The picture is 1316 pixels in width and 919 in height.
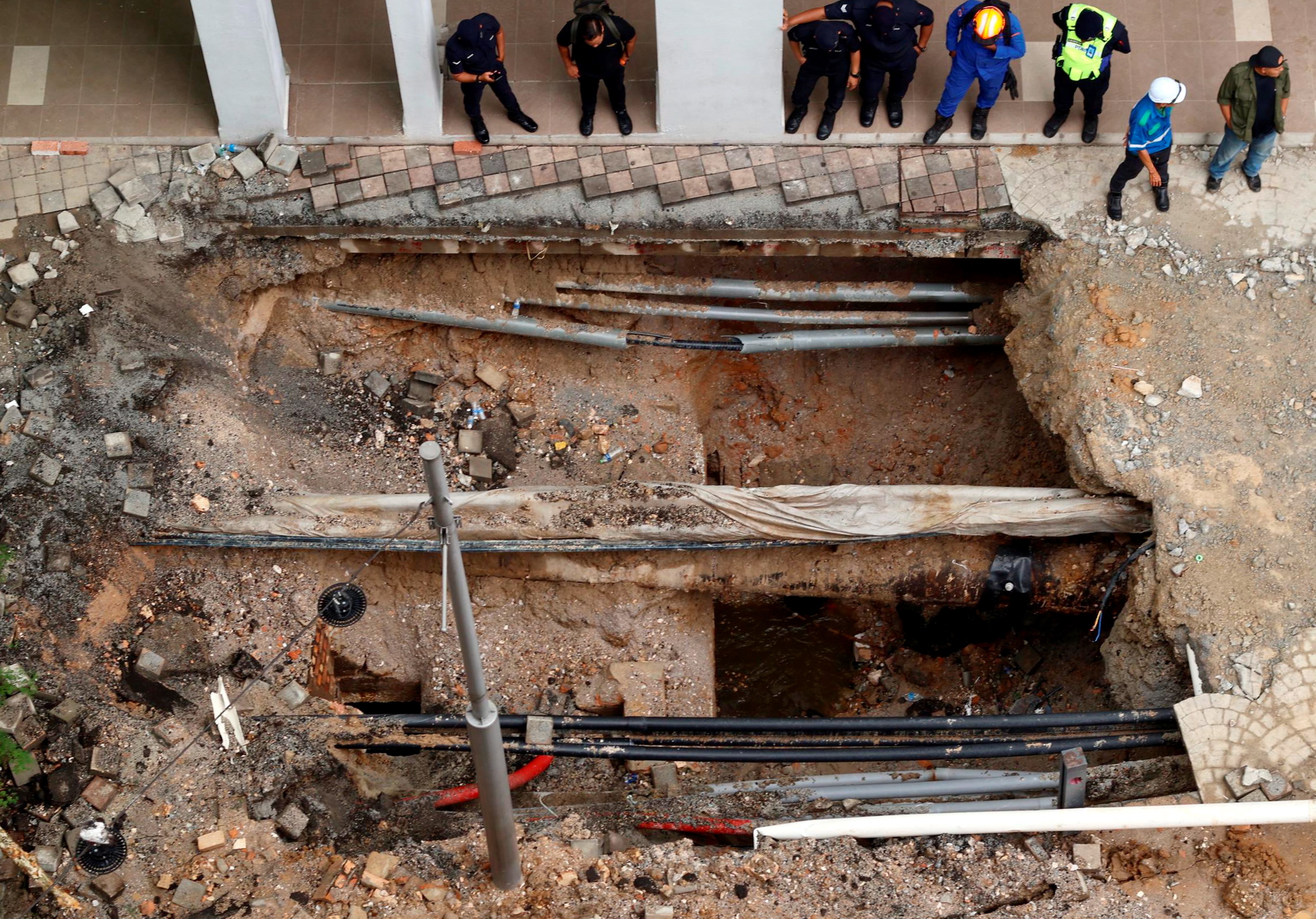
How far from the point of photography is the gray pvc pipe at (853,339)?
31.8 ft

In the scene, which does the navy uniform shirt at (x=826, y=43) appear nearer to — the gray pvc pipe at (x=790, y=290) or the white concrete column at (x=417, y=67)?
the gray pvc pipe at (x=790, y=290)

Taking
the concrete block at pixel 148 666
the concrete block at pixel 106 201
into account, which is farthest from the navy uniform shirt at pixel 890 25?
the concrete block at pixel 148 666

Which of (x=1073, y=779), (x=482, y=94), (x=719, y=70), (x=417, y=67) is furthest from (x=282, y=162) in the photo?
(x=1073, y=779)

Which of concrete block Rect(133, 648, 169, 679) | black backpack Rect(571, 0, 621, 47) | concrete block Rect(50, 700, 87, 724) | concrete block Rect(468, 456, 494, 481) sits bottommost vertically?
concrete block Rect(50, 700, 87, 724)

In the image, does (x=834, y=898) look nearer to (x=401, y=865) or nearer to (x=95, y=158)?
(x=401, y=865)

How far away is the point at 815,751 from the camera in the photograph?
8.11 meters

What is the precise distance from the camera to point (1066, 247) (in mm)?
8820

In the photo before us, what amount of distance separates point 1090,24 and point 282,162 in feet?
18.3

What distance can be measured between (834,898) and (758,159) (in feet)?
16.5

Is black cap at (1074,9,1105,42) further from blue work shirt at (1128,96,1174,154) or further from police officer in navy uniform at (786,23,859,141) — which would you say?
police officer in navy uniform at (786,23,859,141)

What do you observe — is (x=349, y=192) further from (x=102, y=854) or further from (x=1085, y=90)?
(x=1085, y=90)

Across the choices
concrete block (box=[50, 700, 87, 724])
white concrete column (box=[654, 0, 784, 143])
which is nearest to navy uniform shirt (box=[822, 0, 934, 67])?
white concrete column (box=[654, 0, 784, 143])

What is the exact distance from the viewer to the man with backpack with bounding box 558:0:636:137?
8.08 meters

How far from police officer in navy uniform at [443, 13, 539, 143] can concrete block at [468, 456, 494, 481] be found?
249 centimetres
